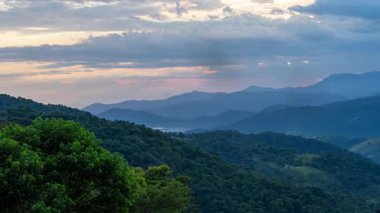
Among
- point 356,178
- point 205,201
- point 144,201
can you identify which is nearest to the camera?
point 144,201

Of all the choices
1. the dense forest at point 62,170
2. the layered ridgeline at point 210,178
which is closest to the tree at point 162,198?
the dense forest at point 62,170

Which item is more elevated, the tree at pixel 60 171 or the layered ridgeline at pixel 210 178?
the tree at pixel 60 171

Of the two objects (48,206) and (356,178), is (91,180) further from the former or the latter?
(356,178)

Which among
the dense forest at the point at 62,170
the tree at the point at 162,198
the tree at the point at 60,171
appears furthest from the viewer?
the tree at the point at 162,198

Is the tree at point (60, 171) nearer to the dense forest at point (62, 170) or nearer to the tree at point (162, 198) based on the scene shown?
the dense forest at point (62, 170)

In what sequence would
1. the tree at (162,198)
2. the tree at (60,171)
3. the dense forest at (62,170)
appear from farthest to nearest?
the tree at (162,198), the dense forest at (62,170), the tree at (60,171)

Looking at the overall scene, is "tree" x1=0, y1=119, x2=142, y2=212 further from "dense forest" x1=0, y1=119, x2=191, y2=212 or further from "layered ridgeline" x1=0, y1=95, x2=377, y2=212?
"layered ridgeline" x1=0, y1=95, x2=377, y2=212

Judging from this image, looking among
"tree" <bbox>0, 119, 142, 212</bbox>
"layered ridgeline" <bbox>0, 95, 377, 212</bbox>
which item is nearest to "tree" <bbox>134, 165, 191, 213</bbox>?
"tree" <bbox>0, 119, 142, 212</bbox>

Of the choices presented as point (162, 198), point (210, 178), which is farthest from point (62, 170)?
point (210, 178)

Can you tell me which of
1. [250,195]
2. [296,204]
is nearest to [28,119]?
[250,195]
